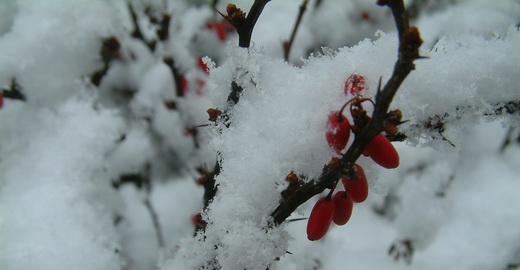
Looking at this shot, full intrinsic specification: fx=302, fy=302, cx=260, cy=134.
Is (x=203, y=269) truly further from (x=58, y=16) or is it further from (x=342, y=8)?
(x=342, y=8)

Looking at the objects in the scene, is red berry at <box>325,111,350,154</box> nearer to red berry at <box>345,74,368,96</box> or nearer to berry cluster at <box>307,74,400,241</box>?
berry cluster at <box>307,74,400,241</box>

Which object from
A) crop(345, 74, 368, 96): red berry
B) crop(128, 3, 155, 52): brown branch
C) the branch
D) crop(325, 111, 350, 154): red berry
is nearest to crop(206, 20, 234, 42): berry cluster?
crop(128, 3, 155, 52): brown branch

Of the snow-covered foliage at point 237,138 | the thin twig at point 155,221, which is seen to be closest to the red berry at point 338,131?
the snow-covered foliage at point 237,138

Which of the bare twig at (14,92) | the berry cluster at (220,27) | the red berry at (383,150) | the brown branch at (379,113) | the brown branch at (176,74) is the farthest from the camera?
the berry cluster at (220,27)

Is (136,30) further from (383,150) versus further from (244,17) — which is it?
(383,150)

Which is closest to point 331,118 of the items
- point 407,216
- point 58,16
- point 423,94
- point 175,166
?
point 423,94

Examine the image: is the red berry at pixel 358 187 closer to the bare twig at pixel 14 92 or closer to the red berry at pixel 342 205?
the red berry at pixel 342 205
